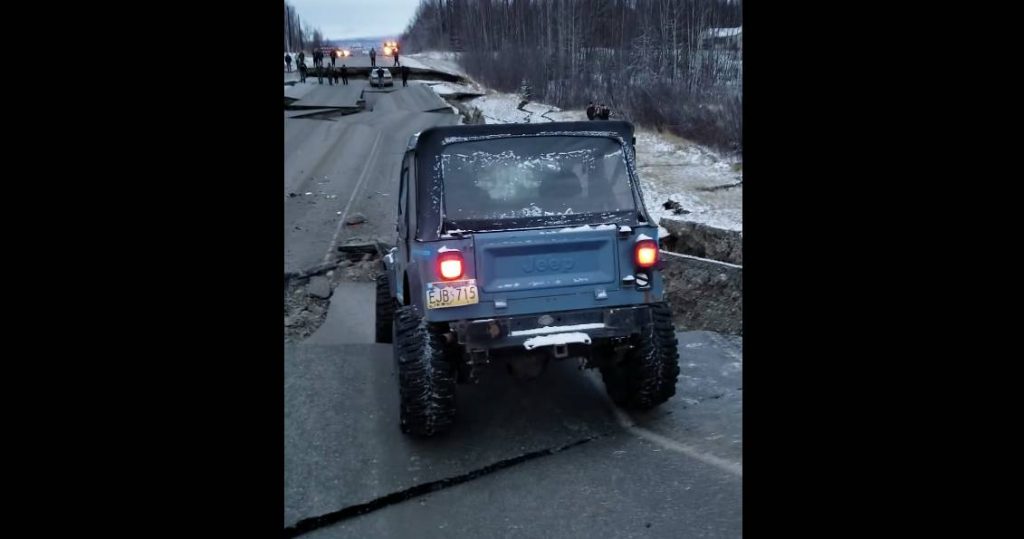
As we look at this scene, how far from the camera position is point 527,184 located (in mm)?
5574

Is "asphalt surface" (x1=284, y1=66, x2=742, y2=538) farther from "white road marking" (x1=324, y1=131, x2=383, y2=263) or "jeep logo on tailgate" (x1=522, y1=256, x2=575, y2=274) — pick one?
"white road marking" (x1=324, y1=131, x2=383, y2=263)

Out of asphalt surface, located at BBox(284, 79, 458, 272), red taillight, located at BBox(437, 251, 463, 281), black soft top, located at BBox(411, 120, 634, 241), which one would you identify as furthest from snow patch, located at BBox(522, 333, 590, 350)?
asphalt surface, located at BBox(284, 79, 458, 272)

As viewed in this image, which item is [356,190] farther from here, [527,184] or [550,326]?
[550,326]

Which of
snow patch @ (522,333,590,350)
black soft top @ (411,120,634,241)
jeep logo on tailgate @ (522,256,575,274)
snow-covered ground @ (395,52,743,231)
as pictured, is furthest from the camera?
snow-covered ground @ (395,52,743,231)

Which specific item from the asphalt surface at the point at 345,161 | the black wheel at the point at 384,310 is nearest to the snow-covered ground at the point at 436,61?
the asphalt surface at the point at 345,161

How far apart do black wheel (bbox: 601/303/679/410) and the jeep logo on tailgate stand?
770 mm

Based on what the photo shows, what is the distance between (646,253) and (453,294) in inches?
55.2

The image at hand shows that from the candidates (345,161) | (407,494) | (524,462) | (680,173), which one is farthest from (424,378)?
(345,161)

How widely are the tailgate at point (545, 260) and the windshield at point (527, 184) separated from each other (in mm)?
265

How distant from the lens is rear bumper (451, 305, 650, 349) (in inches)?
203
